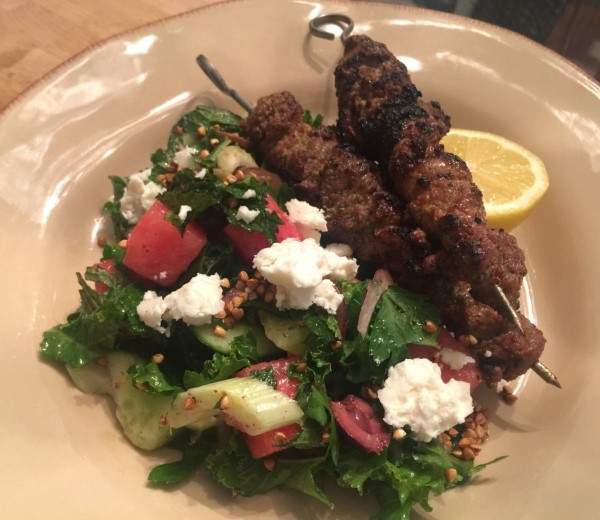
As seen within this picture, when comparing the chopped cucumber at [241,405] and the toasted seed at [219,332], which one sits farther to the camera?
the toasted seed at [219,332]

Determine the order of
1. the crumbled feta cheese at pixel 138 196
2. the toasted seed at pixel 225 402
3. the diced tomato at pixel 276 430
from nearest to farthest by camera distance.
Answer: the toasted seed at pixel 225 402 → the diced tomato at pixel 276 430 → the crumbled feta cheese at pixel 138 196

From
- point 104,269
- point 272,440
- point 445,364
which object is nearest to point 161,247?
point 104,269

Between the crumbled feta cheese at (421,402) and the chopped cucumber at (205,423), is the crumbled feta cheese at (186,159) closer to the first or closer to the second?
the chopped cucumber at (205,423)

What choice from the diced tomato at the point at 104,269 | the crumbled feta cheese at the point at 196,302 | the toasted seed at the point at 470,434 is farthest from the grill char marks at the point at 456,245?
the diced tomato at the point at 104,269

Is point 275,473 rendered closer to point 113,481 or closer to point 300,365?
point 300,365

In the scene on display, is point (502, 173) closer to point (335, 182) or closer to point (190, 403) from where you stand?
point (335, 182)

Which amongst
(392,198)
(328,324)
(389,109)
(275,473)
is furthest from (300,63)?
(275,473)
